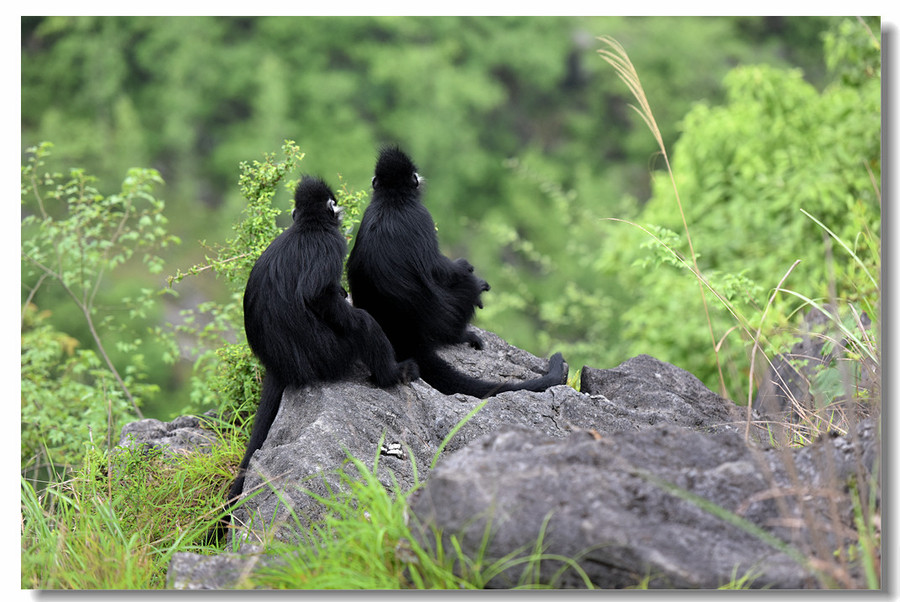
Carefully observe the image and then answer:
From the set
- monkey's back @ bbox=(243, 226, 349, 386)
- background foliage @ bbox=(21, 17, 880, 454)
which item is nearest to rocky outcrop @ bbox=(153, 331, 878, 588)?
monkey's back @ bbox=(243, 226, 349, 386)

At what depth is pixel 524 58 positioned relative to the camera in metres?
12.9

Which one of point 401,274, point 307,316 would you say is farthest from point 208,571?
point 401,274

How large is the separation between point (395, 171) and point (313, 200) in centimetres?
67

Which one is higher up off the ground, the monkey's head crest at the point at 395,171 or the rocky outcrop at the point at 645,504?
the monkey's head crest at the point at 395,171

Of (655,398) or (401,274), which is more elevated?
(401,274)

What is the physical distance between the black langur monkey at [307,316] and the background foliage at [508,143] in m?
0.74

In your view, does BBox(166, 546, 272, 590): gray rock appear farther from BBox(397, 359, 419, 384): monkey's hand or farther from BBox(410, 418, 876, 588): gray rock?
BBox(397, 359, 419, 384): monkey's hand

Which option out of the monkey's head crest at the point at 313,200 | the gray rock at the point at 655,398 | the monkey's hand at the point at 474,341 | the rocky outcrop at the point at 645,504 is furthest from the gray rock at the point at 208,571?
the monkey's hand at the point at 474,341

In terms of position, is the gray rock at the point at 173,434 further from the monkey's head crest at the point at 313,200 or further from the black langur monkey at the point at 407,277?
the monkey's head crest at the point at 313,200

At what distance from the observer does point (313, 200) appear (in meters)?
4.11

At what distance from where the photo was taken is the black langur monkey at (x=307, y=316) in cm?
395

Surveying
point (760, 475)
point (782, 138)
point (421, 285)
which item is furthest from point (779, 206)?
point (760, 475)

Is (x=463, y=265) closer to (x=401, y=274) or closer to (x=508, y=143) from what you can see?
(x=401, y=274)

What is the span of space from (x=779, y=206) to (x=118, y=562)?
6.47 meters
